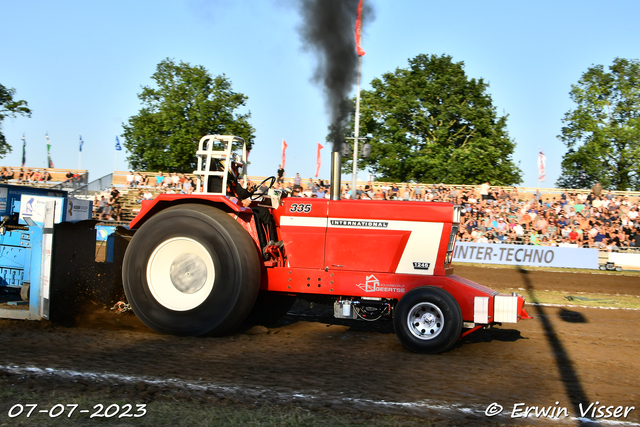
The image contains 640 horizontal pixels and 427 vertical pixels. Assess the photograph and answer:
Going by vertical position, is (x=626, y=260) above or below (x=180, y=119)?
below

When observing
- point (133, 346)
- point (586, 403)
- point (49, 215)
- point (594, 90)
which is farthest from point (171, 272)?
point (594, 90)

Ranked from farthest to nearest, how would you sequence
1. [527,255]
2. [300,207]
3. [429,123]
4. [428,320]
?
[429,123] → [527,255] → [300,207] → [428,320]

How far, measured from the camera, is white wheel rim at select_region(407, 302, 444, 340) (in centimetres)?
575

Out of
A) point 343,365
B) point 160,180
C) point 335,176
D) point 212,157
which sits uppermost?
point 160,180

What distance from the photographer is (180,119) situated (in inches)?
1515

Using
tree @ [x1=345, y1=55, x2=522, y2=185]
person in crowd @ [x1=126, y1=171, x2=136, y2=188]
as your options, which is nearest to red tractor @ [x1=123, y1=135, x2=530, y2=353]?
person in crowd @ [x1=126, y1=171, x2=136, y2=188]

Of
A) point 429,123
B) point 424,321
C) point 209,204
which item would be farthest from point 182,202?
point 429,123

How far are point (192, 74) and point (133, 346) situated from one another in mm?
36237

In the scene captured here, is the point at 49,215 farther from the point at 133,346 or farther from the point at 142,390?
the point at 142,390

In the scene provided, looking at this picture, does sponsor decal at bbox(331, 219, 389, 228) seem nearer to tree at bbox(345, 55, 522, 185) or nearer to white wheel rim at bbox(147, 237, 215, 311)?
white wheel rim at bbox(147, 237, 215, 311)

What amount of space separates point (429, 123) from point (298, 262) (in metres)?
31.8

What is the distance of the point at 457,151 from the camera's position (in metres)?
34.4

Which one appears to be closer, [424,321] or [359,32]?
[424,321]

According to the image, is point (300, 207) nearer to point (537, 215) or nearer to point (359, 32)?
point (359, 32)
